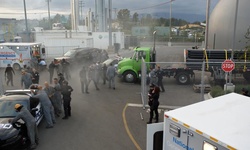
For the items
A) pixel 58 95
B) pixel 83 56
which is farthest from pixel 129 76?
pixel 83 56

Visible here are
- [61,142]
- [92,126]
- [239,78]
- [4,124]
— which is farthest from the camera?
[239,78]

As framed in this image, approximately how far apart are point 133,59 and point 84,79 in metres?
4.36

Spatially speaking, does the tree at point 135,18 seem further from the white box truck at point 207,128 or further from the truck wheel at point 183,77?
the white box truck at point 207,128

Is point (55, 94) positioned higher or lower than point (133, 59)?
lower

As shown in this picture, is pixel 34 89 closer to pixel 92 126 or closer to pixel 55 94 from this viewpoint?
pixel 55 94

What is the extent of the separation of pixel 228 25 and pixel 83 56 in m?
14.3

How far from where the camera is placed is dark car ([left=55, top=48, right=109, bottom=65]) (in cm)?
2397

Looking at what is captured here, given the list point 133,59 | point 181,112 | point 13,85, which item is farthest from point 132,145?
point 13,85

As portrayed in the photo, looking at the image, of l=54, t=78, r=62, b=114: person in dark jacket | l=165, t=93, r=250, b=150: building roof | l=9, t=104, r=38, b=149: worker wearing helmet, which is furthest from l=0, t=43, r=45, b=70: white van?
l=165, t=93, r=250, b=150: building roof

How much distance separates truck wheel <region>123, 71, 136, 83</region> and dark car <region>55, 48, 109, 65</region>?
7.44m

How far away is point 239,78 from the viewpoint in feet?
54.3

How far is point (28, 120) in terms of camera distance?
7.82 meters

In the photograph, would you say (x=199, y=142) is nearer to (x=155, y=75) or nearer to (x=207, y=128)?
(x=207, y=128)

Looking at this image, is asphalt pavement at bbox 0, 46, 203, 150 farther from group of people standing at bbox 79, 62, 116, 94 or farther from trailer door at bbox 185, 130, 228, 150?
trailer door at bbox 185, 130, 228, 150
